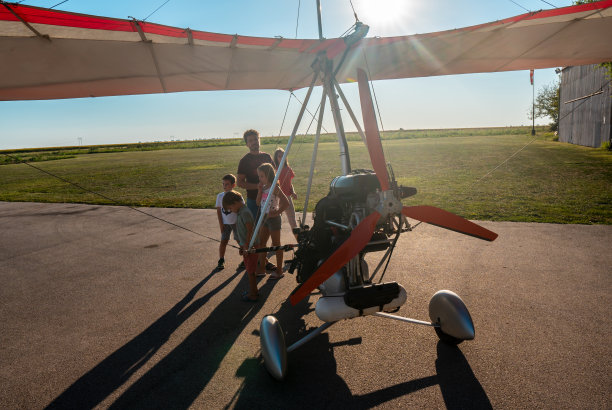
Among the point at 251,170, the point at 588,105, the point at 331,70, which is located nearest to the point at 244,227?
the point at 251,170

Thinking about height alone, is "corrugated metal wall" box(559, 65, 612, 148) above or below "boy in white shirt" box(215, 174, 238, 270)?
above

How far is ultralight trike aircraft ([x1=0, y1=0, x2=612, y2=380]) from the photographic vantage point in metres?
2.84

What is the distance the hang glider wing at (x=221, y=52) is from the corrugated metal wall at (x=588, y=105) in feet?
53.1

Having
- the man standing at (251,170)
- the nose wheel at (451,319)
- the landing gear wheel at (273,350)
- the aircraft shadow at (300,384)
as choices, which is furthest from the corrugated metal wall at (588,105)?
the landing gear wheel at (273,350)

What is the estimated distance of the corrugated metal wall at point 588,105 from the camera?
2052 cm

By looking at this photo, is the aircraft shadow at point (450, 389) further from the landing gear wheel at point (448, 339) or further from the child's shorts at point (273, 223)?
the child's shorts at point (273, 223)

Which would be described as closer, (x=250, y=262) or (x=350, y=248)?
(x=350, y=248)

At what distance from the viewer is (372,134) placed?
107 inches

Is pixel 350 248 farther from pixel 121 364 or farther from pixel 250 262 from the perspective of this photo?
pixel 121 364

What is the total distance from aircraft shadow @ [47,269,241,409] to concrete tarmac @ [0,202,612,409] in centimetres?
1

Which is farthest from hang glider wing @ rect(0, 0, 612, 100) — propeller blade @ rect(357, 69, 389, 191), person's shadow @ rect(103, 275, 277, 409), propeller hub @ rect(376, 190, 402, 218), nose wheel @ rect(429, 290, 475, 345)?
person's shadow @ rect(103, 275, 277, 409)

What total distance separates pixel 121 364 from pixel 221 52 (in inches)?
134

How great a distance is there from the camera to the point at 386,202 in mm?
2633

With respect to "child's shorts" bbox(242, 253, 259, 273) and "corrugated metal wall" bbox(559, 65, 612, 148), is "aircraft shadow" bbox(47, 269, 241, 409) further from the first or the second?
"corrugated metal wall" bbox(559, 65, 612, 148)
